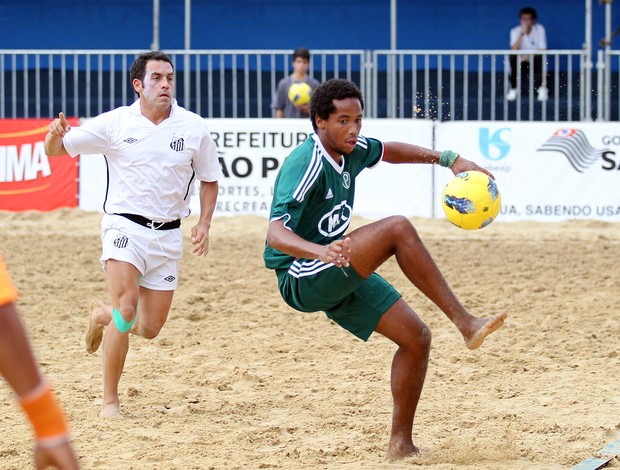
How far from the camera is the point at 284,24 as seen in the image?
1873cm

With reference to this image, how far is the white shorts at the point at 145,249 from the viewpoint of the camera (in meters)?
6.08

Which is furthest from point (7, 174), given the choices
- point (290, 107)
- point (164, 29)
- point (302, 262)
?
point (302, 262)

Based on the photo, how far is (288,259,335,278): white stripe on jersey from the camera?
5004 mm

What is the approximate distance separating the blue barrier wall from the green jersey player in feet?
44.0

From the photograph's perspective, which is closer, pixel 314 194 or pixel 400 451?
pixel 314 194

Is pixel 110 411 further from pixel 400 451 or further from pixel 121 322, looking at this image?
pixel 400 451

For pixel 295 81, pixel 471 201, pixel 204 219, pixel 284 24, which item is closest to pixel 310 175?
pixel 471 201

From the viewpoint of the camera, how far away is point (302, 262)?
5137 mm

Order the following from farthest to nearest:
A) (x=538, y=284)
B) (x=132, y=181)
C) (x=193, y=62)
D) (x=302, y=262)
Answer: (x=193, y=62)
(x=538, y=284)
(x=132, y=181)
(x=302, y=262)

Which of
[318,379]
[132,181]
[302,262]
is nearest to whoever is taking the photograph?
[302,262]

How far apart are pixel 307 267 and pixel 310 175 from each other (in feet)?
1.47

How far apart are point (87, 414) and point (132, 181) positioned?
1406 mm

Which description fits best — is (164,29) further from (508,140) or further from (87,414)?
(87,414)

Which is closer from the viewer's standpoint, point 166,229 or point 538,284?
point 166,229
